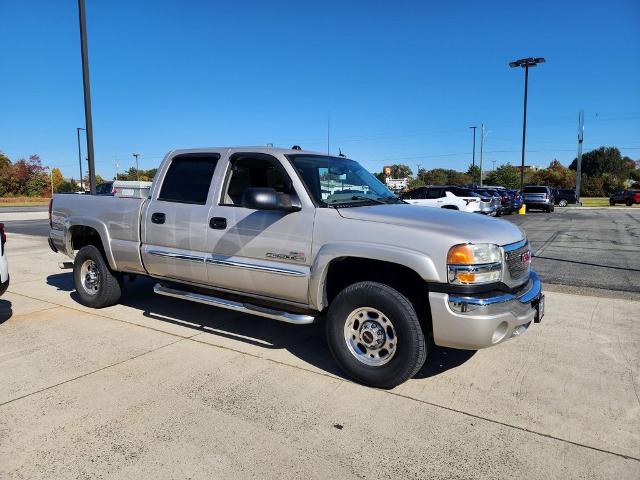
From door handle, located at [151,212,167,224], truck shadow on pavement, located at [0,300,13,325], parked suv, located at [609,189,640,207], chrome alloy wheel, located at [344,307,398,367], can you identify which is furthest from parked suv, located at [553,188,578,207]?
truck shadow on pavement, located at [0,300,13,325]

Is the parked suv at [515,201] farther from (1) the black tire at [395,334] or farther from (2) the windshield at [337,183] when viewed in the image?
(1) the black tire at [395,334]

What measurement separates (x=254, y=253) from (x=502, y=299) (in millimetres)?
2157

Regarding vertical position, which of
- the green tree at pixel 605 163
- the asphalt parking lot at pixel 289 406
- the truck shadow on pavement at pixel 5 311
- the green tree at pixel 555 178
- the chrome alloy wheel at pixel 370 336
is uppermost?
the green tree at pixel 605 163

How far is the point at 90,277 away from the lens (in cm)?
627

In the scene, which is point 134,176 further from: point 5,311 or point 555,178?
point 5,311

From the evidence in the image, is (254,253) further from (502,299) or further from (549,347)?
(549,347)

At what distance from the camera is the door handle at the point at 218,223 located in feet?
15.1

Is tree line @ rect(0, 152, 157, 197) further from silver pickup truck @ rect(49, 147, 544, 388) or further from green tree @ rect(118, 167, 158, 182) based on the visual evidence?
silver pickup truck @ rect(49, 147, 544, 388)

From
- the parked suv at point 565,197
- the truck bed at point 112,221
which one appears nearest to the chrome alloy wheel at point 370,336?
the truck bed at point 112,221

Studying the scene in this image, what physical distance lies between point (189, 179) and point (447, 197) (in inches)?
612

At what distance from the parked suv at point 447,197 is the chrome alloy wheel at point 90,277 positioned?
1356cm

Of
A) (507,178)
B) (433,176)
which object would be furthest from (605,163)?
(507,178)

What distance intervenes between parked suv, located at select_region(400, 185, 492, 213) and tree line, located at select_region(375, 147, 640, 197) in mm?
30583

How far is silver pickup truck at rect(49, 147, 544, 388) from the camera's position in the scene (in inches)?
139
